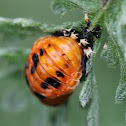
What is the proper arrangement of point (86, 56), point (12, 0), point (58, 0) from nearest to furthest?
point (58, 0), point (86, 56), point (12, 0)

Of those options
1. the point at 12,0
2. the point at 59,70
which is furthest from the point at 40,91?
the point at 12,0

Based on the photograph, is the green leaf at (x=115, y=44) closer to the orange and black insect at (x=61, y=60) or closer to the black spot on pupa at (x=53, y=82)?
the orange and black insect at (x=61, y=60)

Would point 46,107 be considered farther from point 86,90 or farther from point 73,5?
point 73,5

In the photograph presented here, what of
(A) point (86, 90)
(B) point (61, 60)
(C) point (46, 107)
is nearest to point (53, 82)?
(B) point (61, 60)

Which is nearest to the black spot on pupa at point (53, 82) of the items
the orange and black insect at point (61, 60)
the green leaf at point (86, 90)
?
the orange and black insect at point (61, 60)

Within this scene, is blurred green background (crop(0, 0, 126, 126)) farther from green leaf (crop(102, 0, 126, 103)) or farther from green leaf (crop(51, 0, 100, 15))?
green leaf (crop(102, 0, 126, 103))

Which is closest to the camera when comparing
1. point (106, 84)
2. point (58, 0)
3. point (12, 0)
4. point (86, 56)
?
point (58, 0)

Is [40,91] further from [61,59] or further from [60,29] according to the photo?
[60,29]
